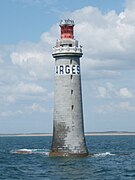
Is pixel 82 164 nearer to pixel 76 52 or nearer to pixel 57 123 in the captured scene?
pixel 57 123

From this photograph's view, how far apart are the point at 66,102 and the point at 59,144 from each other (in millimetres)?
5272

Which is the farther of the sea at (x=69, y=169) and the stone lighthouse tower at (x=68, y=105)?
the stone lighthouse tower at (x=68, y=105)

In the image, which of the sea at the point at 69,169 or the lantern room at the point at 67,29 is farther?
the lantern room at the point at 67,29

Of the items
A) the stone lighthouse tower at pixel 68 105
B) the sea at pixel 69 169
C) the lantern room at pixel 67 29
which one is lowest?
the sea at pixel 69 169

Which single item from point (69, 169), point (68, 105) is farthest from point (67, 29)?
point (69, 169)

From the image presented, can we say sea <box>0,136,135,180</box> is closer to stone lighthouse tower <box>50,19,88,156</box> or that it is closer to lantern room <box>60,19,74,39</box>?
stone lighthouse tower <box>50,19,88,156</box>

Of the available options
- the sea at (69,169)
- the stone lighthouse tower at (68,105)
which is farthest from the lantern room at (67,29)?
the sea at (69,169)

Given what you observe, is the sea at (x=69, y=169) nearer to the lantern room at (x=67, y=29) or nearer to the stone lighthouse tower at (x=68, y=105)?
the stone lighthouse tower at (x=68, y=105)

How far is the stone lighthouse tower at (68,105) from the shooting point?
6138 cm

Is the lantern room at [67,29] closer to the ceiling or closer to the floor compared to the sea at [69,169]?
closer to the ceiling

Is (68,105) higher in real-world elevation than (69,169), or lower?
higher

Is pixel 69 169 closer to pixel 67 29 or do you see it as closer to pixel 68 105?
pixel 68 105

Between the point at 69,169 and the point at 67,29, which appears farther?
the point at 67,29

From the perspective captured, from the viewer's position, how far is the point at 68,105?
61.3 metres
